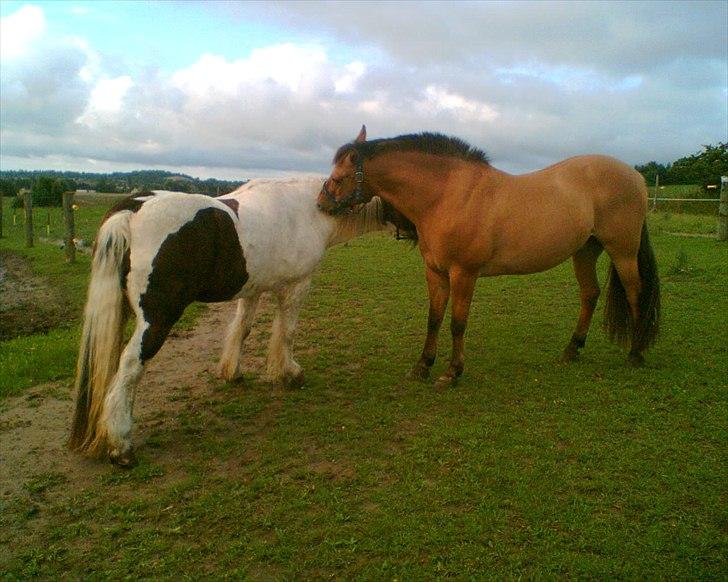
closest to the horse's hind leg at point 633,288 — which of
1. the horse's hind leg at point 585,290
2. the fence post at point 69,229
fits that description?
the horse's hind leg at point 585,290

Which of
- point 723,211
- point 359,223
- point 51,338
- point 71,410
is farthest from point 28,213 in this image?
point 723,211

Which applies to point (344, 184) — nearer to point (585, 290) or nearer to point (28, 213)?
point (585, 290)

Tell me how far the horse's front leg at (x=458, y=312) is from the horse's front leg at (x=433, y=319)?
9.2 inches

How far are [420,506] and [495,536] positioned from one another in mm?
451

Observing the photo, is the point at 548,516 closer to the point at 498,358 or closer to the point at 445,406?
the point at 445,406

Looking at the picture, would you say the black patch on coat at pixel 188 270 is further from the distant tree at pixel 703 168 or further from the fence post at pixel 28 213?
the distant tree at pixel 703 168

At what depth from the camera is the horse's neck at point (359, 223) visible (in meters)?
5.29

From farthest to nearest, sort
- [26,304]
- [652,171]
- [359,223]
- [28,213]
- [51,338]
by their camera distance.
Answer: [652,171]
[28,213]
[26,304]
[51,338]
[359,223]

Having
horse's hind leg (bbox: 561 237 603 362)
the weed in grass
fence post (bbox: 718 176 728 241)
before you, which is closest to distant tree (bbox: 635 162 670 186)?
fence post (bbox: 718 176 728 241)

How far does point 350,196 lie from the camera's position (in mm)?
4969

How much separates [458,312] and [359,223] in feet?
4.31

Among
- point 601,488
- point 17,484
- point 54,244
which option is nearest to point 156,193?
point 17,484

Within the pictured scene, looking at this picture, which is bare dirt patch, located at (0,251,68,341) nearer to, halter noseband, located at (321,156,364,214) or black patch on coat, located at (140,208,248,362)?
black patch on coat, located at (140,208,248,362)

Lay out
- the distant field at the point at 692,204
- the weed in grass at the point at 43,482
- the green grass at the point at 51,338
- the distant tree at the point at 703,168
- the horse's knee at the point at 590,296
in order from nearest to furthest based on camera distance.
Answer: the weed in grass at the point at 43,482, the green grass at the point at 51,338, the horse's knee at the point at 590,296, the distant field at the point at 692,204, the distant tree at the point at 703,168
